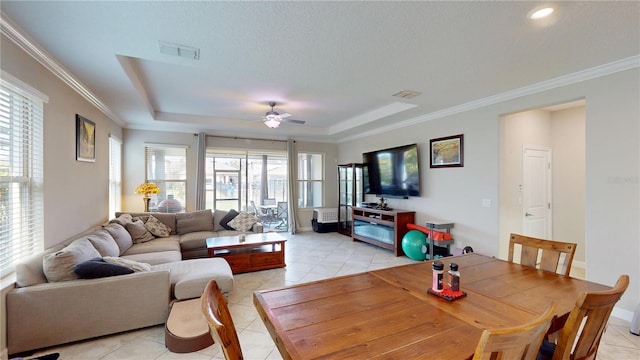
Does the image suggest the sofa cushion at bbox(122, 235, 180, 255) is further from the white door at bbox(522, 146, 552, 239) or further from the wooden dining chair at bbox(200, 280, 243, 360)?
the white door at bbox(522, 146, 552, 239)

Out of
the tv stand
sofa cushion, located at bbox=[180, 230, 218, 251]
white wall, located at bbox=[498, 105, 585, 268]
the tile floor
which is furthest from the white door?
sofa cushion, located at bbox=[180, 230, 218, 251]

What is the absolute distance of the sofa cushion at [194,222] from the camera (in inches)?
201

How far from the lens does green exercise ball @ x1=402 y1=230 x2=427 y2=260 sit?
15.4ft

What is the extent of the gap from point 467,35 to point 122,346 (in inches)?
156

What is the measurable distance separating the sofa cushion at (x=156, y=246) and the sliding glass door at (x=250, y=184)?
101 inches

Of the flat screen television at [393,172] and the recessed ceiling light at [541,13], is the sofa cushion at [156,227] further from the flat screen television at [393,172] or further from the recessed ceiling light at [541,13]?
the recessed ceiling light at [541,13]

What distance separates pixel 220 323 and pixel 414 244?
4.31 metres

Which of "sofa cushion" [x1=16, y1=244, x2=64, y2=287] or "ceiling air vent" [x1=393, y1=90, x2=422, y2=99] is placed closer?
"sofa cushion" [x1=16, y1=244, x2=64, y2=287]

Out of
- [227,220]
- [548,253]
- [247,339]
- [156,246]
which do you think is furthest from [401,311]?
[227,220]

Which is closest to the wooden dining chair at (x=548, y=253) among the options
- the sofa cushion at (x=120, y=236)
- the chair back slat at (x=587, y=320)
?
the chair back slat at (x=587, y=320)

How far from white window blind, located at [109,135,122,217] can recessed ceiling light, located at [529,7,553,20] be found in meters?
6.02

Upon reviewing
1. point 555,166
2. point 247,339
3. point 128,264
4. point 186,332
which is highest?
point 555,166

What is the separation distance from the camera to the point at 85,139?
360 centimetres

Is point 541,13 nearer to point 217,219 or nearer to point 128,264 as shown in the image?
point 128,264
